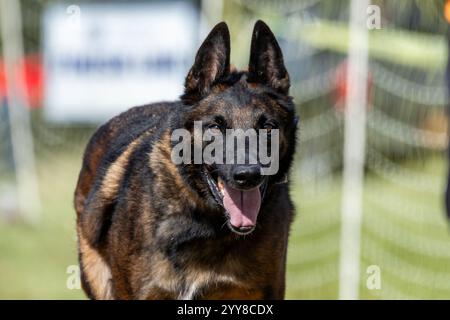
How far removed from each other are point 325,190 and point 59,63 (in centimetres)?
507

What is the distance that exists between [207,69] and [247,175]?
0.71 meters

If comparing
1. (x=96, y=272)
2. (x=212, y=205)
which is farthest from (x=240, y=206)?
(x=96, y=272)

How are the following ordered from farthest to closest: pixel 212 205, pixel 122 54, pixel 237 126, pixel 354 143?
pixel 122 54 → pixel 354 143 → pixel 212 205 → pixel 237 126

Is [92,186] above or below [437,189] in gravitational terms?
above

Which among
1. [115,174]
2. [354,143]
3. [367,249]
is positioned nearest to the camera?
[115,174]

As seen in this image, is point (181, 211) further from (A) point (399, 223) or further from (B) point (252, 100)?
(A) point (399, 223)

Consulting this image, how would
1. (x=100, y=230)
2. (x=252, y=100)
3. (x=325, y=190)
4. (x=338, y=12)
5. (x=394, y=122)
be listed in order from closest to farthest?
(x=252, y=100) → (x=100, y=230) → (x=394, y=122) → (x=338, y=12) → (x=325, y=190)

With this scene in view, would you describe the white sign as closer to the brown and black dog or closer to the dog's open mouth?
the brown and black dog

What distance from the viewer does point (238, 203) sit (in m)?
4.70

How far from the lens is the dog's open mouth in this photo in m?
4.66

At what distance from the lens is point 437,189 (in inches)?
395

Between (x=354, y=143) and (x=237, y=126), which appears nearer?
(x=237, y=126)

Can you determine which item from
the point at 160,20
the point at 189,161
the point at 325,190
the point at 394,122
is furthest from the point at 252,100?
the point at 160,20

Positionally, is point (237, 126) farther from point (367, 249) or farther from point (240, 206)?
point (367, 249)
